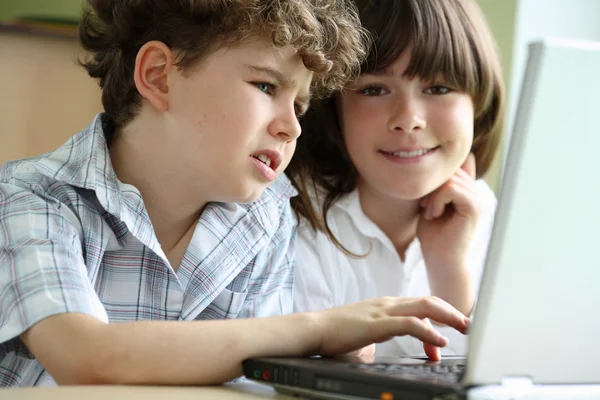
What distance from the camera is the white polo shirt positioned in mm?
1271

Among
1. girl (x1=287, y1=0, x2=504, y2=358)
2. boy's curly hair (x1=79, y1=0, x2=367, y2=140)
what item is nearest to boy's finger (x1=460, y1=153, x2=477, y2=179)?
girl (x1=287, y1=0, x2=504, y2=358)

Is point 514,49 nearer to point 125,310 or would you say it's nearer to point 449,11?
point 449,11

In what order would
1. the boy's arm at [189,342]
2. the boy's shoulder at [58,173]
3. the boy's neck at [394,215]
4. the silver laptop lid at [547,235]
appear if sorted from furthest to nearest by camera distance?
the boy's neck at [394,215]
the boy's shoulder at [58,173]
the boy's arm at [189,342]
the silver laptop lid at [547,235]

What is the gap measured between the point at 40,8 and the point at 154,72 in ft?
3.19

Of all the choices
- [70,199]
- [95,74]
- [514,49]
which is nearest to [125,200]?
[70,199]

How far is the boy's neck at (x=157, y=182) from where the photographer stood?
108cm

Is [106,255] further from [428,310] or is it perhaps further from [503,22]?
[503,22]

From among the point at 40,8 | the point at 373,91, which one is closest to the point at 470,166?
the point at 373,91

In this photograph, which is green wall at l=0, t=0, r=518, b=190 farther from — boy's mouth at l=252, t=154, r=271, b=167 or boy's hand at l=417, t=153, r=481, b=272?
boy's mouth at l=252, t=154, r=271, b=167

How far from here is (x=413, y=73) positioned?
1.22 metres

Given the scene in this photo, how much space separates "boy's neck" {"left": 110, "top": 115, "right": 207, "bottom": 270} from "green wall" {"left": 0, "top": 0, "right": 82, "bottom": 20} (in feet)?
2.97

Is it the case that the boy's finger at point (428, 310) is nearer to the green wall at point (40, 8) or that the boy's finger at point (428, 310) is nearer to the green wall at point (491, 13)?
the green wall at point (491, 13)

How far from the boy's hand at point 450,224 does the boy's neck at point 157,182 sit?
44 cm

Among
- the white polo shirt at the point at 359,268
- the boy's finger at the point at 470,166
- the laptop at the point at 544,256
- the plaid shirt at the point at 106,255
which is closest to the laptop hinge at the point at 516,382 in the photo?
the laptop at the point at 544,256
